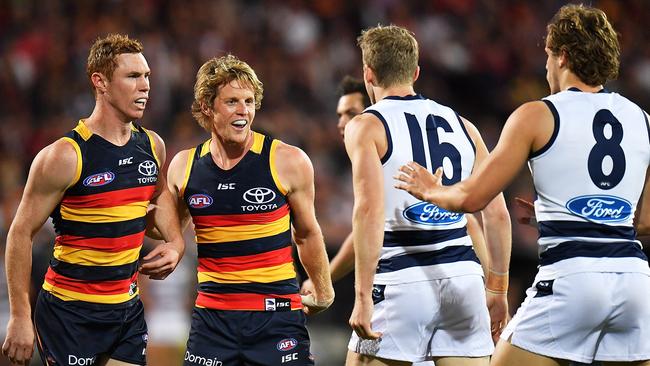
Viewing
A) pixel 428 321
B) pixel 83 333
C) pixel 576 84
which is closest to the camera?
pixel 576 84

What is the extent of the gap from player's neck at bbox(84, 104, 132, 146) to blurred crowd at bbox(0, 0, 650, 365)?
16.1ft

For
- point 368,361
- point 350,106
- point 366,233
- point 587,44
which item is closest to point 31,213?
point 366,233

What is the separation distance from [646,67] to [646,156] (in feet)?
34.3

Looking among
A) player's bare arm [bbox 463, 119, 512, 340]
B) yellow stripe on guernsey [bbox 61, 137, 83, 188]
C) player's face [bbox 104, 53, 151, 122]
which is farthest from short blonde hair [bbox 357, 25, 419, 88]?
yellow stripe on guernsey [bbox 61, 137, 83, 188]

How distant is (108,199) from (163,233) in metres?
0.37

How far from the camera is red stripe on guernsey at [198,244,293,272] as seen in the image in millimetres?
5422

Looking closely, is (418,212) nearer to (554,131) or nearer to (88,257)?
(554,131)

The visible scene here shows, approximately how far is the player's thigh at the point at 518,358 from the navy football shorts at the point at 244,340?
1245 mm

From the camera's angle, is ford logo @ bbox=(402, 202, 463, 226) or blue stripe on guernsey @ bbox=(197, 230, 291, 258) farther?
blue stripe on guernsey @ bbox=(197, 230, 291, 258)

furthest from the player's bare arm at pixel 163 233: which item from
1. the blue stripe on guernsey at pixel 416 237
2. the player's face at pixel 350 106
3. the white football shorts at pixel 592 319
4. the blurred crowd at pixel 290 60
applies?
the blurred crowd at pixel 290 60

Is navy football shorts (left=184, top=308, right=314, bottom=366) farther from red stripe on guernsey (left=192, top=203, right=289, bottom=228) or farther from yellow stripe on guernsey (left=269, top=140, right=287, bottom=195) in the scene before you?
yellow stripe on guernsey (left=269, top=140, right=287, bottom=195)

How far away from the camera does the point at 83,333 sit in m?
5.57

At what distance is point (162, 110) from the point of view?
12.9 metres

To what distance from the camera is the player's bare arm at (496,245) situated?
5.57 meters
